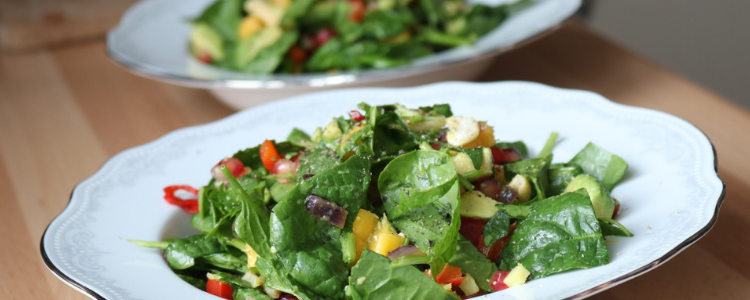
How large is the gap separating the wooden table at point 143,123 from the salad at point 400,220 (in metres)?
0.18

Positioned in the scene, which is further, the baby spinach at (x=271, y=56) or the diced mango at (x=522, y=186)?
the baby spinach at (x=271, y=56)

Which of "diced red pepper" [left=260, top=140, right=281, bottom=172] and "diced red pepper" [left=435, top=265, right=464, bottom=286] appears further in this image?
"diced red pepper" [left=260, top=140, right=281, bottom=172]

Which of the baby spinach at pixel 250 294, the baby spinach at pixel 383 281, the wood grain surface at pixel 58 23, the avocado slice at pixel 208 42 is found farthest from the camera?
the wood grain surface at pixel 58 23

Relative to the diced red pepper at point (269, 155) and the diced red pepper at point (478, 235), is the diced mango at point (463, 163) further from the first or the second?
the diced red pepper at point (269, 155)

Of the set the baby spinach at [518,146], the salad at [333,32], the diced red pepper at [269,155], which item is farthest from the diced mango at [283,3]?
the baby spinach at [518,146]

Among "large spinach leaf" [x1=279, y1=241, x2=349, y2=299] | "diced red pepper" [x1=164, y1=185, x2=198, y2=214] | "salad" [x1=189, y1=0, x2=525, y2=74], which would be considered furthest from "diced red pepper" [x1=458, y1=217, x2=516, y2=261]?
"salad" [x1=189, y1=0, x2=525, y2=74]

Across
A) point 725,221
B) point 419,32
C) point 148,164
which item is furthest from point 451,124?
point 419,32

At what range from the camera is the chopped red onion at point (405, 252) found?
39.1 inches

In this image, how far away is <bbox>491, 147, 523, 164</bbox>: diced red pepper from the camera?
1280mm

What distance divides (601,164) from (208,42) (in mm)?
1498

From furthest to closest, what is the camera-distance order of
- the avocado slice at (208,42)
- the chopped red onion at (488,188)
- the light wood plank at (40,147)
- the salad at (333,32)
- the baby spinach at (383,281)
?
the avocado slice at (208,42) → the salad at (333,32) → the light wood plank at (40,147) → the chopped red onion at (488,188) → the baby spinach at (383,281)

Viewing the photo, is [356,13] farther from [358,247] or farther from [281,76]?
[358,247]

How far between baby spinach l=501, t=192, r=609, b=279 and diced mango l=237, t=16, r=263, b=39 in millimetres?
1434

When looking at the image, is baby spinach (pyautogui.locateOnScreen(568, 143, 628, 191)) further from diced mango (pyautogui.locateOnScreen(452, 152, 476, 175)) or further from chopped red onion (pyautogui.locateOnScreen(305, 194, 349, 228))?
chopped red onion (pyautogui.locateOnScreen(305, 194, 349, 228))
